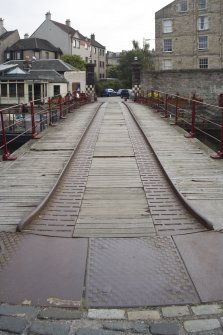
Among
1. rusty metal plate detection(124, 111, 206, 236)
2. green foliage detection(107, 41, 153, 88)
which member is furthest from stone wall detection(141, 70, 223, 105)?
rusty metal plate detection(124, 111, 206, 236)

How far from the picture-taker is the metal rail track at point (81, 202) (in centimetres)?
418

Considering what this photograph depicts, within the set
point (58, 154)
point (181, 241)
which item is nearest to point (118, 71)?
point (58, 154)

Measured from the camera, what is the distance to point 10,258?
3.59 m

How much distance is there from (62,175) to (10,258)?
2.78 metres

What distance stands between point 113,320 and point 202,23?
4621cm

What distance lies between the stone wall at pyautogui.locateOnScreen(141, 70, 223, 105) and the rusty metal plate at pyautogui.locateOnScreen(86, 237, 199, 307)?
29.5 meters

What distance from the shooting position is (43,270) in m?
3.37

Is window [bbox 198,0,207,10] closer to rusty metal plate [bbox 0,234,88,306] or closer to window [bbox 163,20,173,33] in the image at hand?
window [bbox 163,20,173,33]

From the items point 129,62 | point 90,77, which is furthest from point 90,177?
point 129,62

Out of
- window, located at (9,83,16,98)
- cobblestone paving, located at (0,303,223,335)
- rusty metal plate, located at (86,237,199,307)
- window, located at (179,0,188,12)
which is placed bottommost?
cobblestone paving, located at (0,303,223,335)

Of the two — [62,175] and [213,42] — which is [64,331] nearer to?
[62,175]

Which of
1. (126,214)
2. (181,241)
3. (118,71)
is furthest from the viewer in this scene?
(118,71)

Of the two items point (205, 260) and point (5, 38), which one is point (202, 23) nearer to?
point (5, 38)

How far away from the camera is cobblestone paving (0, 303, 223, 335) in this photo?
103 inches
